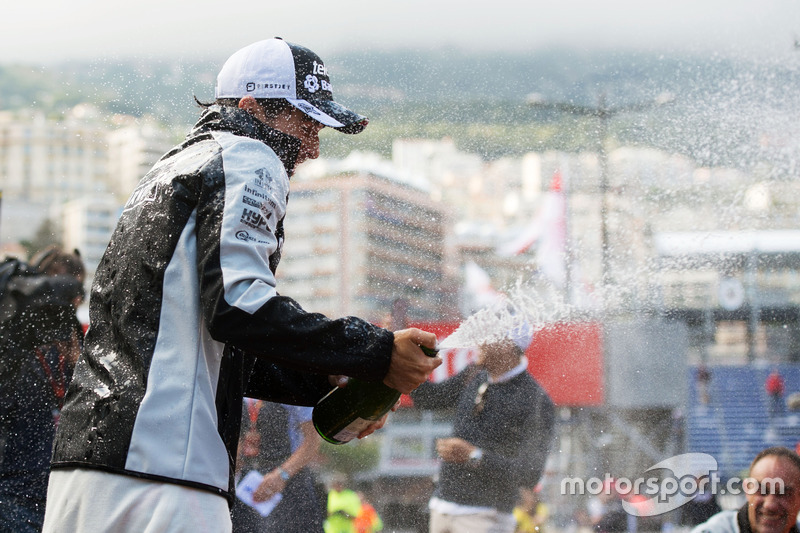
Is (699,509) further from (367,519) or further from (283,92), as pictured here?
(283,92)

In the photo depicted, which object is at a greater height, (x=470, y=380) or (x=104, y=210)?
(x=104, y=210)

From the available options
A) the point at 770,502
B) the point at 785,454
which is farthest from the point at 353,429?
the point at 785,454

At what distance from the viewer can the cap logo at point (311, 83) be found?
1.93 metres

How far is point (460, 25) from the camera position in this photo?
450 cm

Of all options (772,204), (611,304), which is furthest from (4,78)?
(772,204)

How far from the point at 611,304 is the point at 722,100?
3.40ft

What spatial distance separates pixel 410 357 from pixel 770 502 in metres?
1.83

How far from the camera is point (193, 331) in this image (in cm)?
157

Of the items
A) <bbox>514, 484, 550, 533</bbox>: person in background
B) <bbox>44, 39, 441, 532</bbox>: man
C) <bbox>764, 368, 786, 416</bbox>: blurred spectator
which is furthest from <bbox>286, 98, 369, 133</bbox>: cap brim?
<bbox>764, 368, 786, 416</bbox>: blurred spectator

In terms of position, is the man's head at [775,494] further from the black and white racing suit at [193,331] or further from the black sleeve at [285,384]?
the black and white racing suit at [193,331]

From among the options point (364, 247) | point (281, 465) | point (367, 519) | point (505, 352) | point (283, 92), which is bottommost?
point (367, 519)

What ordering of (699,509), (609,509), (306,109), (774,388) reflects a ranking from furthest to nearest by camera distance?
(774,388) < (609,509) < (699,509) < (306,109)

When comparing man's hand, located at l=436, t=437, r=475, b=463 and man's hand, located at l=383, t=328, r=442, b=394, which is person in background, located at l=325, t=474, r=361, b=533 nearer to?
man's hand, located at l=436, t=437, r=475, b=463

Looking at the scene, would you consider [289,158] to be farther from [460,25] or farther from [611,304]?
[460,25]
